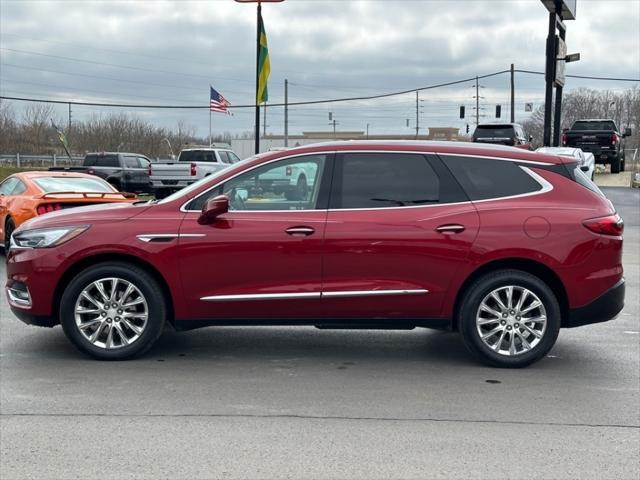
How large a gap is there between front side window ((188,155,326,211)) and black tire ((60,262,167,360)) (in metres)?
0.70

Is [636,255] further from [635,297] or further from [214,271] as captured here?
[214,271]

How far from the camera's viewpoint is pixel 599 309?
630cm

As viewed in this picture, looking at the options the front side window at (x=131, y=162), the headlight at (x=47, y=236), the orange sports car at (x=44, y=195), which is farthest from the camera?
the front side window at (x=131, y=162)

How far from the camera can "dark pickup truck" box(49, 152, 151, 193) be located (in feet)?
95.8

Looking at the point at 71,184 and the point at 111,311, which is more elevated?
the point at 71,184

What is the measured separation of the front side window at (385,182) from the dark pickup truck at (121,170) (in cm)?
2325

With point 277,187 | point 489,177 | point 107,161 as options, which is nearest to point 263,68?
point 107,161

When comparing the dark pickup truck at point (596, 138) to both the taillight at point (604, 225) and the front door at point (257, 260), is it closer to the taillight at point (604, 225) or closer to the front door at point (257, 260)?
the taillight at point (604, 225)

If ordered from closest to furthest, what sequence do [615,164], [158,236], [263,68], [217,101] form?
[158,236]
[263,68]
[615,164]
[217,101]

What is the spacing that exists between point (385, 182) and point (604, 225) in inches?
68.9

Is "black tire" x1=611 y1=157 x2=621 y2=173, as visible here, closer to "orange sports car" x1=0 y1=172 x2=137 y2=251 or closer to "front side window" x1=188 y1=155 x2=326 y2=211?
"orange sports car" x1=0 y1=172 x2=137 y2=251

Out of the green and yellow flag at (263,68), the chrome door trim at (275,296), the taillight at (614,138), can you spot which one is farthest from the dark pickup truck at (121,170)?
the chrome door trim at (275,296)

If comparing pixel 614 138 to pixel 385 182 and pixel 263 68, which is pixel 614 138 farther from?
pixel 385 182

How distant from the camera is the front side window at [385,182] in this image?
634 cm
